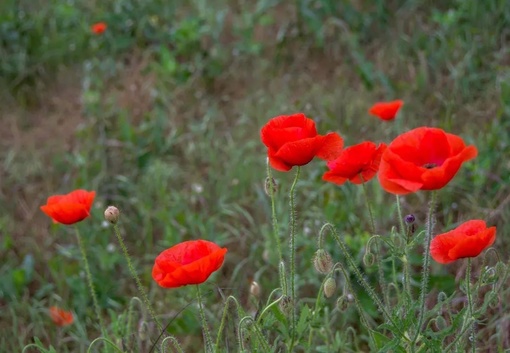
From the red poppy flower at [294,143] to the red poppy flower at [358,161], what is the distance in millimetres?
97

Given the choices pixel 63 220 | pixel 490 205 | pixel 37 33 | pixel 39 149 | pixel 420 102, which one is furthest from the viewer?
pixel 37 33

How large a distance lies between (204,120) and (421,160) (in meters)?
2.28

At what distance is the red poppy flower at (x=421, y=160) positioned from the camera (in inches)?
53.4

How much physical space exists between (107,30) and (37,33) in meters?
0.39

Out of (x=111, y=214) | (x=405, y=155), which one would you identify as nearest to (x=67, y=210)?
(x=111, y=214)

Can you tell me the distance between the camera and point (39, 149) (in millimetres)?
3857

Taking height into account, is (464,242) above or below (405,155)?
below

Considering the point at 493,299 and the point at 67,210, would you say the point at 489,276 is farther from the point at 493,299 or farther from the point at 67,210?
the point at 67,210

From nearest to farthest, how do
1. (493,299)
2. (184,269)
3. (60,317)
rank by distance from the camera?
(184,269) → (493,299) → (60,317)

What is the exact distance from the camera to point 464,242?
1.53 m

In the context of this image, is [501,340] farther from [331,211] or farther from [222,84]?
[222,84]

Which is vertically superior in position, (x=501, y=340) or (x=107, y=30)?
(x=107, y=30)

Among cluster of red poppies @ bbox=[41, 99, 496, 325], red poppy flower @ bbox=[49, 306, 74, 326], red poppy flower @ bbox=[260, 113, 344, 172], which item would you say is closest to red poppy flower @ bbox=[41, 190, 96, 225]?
cluster of red poppies @ bbox=[41, 99, 496, 325]

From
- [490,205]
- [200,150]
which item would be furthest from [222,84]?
[490,205]
